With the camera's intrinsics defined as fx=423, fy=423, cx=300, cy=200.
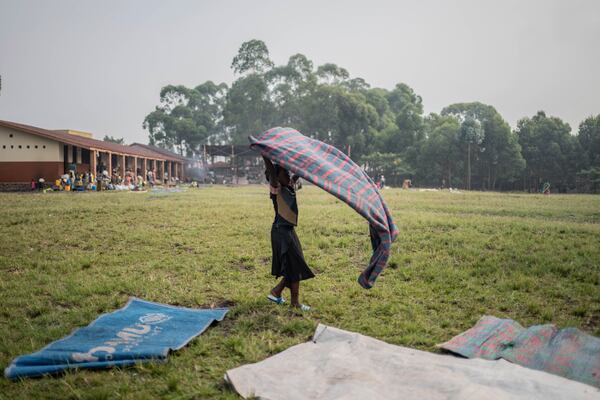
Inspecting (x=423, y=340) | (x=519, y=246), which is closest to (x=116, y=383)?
(x=423, y=340)

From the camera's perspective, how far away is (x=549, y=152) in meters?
42.8

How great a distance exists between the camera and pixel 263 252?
29.0 feet

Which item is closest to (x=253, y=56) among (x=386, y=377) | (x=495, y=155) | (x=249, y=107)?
(x=249, y=107)

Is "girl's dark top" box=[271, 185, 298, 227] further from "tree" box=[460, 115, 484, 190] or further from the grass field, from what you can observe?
"tree" box=[460, 115, 484, 190]

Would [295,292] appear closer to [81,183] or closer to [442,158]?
[81,183]

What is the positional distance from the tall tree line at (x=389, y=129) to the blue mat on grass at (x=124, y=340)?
37.3 meters

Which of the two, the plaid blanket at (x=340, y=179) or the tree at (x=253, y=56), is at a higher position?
the tree at (x=253, y=56)

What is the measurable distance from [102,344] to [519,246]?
7822 millimetres

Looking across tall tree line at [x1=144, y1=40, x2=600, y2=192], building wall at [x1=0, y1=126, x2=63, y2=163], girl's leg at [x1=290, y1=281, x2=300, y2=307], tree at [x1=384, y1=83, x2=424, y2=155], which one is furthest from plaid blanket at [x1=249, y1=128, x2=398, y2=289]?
tree at [x1=384, y1=83, x2=424, y2=155]

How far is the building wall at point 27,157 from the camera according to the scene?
84.8ft

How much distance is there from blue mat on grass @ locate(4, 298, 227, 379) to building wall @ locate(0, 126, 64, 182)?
974 inches

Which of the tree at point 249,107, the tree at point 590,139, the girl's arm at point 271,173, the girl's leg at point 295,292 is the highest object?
the tree at point 249,107

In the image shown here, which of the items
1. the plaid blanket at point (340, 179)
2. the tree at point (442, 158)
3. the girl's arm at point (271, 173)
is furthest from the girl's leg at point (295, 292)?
the tree at point (442, 158)

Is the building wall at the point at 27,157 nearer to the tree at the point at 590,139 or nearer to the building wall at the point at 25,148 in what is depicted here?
the building wall at the point at 25,148
